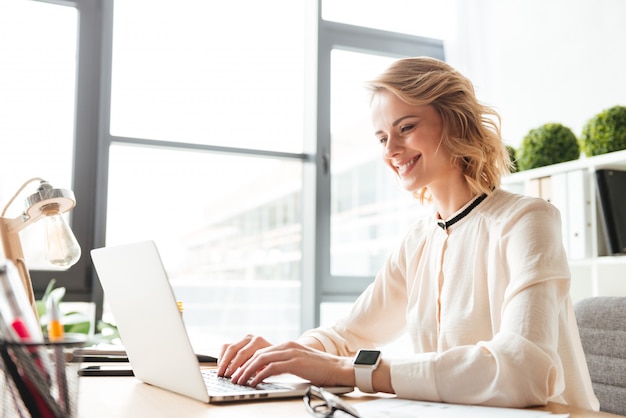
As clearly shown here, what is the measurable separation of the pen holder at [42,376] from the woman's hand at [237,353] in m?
0.56

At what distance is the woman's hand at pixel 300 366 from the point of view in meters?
1.12

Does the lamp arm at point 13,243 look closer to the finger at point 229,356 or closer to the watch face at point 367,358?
the finger at point 229,356

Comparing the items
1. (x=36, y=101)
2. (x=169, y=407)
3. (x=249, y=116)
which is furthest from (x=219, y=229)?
(x=169, y=407)

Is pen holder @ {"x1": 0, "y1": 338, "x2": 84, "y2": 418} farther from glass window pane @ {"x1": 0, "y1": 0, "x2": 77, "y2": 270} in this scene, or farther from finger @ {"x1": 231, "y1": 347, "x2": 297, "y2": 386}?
glass window pane @ {"x1": 0, "y1": 0, "x2": 77, "y2": 270}

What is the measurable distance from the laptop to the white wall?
207cm

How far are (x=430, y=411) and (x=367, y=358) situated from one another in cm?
19

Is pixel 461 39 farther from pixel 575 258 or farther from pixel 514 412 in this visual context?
pixel 514 412

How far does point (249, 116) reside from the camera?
3.34m

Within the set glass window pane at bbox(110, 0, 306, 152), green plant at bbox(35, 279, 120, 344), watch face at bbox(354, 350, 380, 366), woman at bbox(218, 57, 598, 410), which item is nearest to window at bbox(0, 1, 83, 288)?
green plant at bbox(35, 279, 120, 344)

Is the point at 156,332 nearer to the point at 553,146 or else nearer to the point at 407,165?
the point at 407,165

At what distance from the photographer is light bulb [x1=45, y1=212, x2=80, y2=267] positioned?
1.34 meters

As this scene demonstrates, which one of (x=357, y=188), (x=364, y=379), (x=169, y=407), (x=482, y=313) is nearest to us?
(x=169, y=407)

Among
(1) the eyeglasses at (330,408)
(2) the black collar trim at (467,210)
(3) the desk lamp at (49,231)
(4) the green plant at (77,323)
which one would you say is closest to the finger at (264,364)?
(1) the eyeglasses at (330,408)

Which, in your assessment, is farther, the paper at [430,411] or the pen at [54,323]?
the paper at [430,411]
